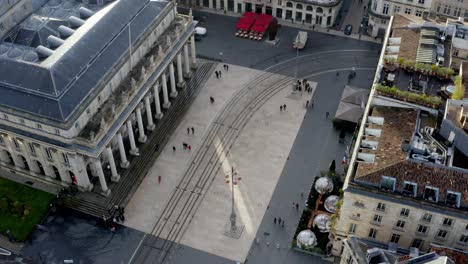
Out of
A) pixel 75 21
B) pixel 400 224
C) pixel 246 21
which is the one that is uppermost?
pixel 75 21

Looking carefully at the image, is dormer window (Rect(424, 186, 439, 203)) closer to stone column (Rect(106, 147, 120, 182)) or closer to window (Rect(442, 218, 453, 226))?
window (Rect(442, 218, 453, 226))

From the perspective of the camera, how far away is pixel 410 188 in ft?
280

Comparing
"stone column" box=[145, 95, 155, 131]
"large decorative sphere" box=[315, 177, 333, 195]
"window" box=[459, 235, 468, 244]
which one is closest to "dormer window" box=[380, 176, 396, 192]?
"window" box=[459, 235, 468, 244]

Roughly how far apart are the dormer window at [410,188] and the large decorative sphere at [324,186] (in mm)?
24941

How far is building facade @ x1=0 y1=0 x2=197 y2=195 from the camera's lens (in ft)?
334

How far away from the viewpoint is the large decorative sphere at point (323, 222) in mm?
101812

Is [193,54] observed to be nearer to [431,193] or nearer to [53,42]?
[53,42]

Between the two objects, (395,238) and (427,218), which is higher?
(427,218)

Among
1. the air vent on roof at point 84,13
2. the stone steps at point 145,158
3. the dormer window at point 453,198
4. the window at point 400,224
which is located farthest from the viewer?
the air vent on roof at point 84,13

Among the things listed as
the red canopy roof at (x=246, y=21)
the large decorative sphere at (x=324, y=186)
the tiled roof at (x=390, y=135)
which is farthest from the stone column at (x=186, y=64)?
the tiled roof at (x=390, y=135)

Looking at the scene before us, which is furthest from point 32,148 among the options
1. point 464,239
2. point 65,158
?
point 464,239

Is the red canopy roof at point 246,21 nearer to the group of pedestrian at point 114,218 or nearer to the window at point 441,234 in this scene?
the group of pedestrian at point 114,218

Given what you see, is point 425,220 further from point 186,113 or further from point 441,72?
point 186,113

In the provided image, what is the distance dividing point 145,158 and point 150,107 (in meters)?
12.5
